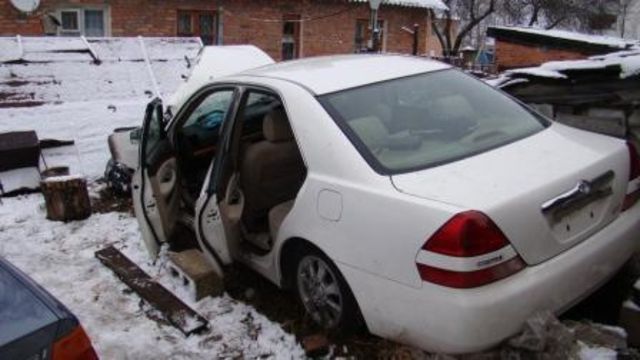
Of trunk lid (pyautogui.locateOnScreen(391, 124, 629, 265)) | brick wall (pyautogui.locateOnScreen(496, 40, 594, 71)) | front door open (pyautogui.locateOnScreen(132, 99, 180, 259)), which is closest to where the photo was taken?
trunk lid (pyautogui.locateOnScreen(391, 124, 629, 265))

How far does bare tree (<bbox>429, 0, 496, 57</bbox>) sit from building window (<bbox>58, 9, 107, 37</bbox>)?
40.0ft

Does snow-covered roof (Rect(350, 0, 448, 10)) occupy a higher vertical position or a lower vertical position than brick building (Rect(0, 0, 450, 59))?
higher

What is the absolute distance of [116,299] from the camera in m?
4.50

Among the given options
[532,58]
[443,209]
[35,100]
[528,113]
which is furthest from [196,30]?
[443,209]

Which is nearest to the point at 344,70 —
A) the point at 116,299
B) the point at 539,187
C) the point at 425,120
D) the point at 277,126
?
the point at 277,126

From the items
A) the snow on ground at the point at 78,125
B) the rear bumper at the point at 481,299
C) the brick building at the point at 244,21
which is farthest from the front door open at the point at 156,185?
the brick building at the point at 244,21

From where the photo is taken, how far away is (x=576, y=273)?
3104mm

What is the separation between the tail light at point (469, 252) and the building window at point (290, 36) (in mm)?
13235

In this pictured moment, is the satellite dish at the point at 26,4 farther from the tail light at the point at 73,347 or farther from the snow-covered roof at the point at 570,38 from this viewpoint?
the tail light at the point at 73,347

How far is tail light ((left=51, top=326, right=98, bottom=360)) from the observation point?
218 cm

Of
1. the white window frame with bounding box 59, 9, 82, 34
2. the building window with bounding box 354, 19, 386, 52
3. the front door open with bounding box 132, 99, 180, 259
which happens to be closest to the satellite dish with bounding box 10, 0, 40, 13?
the white window frame with bounding box 59, 9, 82, 34

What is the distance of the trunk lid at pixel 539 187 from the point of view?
2.89 meters

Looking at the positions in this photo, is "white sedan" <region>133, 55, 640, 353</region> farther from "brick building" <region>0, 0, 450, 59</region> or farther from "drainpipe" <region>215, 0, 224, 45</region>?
"drainpipe" <region>215, 0, 224, 45</region>

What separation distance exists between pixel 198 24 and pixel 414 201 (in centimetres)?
1233
